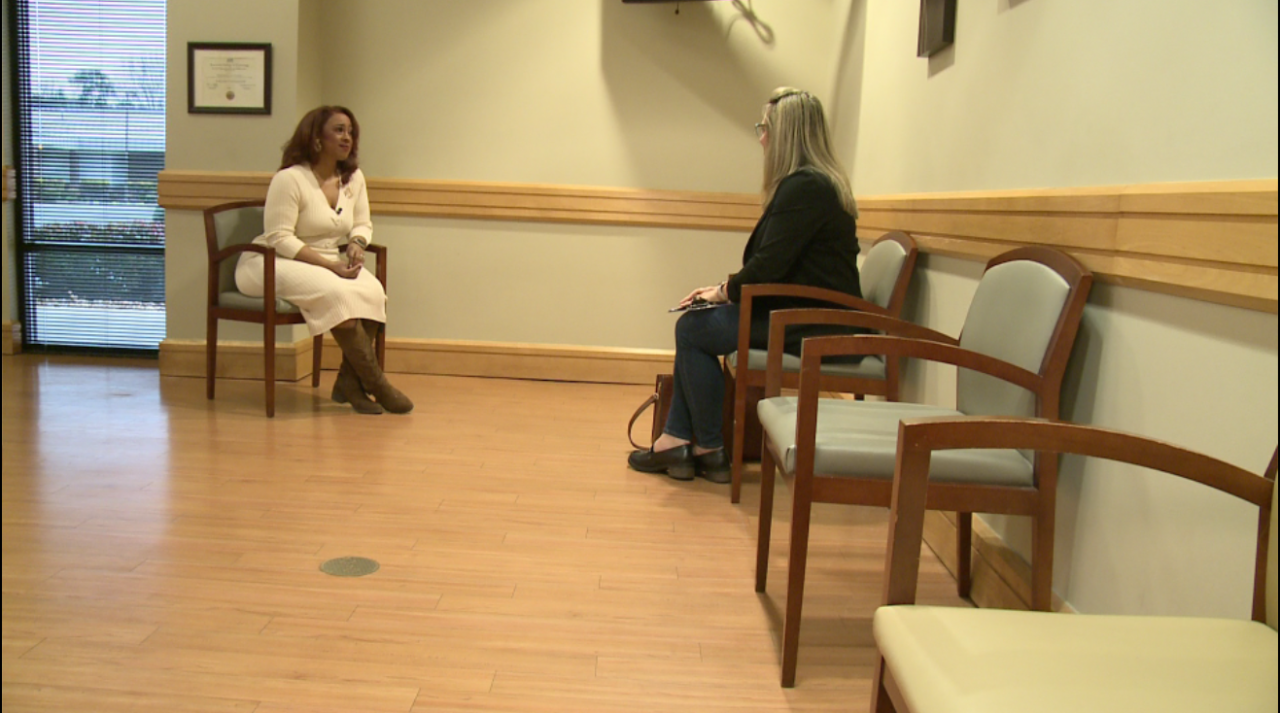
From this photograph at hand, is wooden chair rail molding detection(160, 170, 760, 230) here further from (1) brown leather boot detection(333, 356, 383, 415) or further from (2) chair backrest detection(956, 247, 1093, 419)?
(2) chair backrest detection(956, 247, 1093, 419)

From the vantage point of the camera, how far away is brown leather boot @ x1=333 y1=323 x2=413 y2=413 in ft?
14.0

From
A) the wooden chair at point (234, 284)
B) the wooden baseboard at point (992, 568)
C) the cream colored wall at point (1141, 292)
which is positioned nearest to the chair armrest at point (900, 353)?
the cream colored wall at point (1141, 292)

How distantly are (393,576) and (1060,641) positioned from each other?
5.76ft

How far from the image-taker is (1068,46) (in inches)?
89.0

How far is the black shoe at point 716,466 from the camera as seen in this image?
3.57 metres

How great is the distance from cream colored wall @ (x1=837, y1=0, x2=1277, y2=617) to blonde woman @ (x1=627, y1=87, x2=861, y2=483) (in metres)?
0.50

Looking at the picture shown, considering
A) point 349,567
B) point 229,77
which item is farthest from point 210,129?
point 349,567

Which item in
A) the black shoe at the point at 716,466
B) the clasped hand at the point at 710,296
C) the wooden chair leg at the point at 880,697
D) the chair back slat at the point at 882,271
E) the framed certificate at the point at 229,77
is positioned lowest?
the black shoe at the point at 716,466

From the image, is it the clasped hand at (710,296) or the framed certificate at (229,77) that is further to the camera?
the framed certificate at (229,77)

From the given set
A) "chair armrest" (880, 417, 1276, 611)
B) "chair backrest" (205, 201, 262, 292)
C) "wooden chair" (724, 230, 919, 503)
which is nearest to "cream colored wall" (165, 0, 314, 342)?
"chair backrest" (205, 201, 262, 292)

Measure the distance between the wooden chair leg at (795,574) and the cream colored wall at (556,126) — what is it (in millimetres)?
3402

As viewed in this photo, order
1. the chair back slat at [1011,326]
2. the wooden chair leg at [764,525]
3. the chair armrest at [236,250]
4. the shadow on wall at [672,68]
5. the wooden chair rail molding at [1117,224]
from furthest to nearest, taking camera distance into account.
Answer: the shadow on wall at [672,68] < the chair armrest at [236,250] < the wooden chair leg at [764,525] < the chair back slat at [1011,326] < the wooden chair rail molding at [1117,224]

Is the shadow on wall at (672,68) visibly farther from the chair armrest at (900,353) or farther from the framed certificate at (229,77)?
the chair armrest at (900,353)

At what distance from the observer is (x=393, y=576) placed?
8.29 ft
